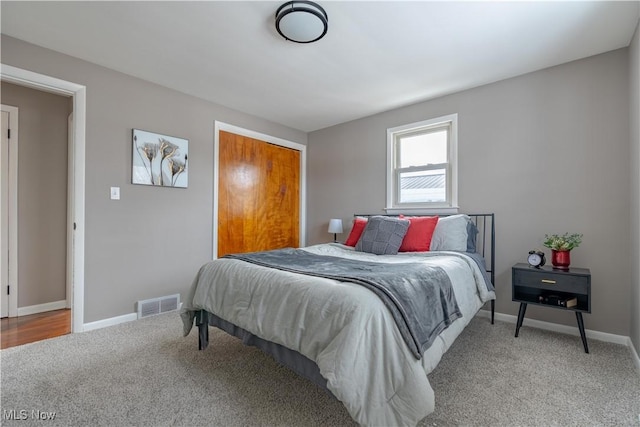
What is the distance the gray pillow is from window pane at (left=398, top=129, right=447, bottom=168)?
39.4 inches

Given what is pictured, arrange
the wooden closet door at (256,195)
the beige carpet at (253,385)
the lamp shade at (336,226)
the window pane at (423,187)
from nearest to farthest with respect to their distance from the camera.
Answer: the beige carpet at (253,385)
the window pane at (423,187)
the wooden closet door at (256,195)
the lamp shade at (336,226)

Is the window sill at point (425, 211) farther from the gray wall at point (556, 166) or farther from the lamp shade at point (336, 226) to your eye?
the lamp shade at point (336, 226)

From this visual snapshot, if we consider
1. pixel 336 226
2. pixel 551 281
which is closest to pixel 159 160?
pixel 336 226

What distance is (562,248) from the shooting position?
238cm

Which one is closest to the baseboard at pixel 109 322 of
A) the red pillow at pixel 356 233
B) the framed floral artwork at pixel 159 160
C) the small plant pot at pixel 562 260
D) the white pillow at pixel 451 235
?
the framed floral artwork at pixel 159 160

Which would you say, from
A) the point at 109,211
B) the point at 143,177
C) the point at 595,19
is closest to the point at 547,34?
the point at 595,19

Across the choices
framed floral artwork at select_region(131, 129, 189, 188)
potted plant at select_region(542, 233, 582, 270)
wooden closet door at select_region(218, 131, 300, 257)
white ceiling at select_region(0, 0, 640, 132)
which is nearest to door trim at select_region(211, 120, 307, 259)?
wooden closet door at select_region(218, 131, 300, 257)

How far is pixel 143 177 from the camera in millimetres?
2971

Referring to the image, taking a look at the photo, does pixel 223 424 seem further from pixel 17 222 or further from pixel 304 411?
pixel 17 222

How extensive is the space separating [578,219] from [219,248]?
378 cm

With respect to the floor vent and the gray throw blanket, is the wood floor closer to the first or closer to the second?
the floor vent

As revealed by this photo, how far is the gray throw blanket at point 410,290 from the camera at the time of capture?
4.21ft

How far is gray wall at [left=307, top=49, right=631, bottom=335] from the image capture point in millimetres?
2387

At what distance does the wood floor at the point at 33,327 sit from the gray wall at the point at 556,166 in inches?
168
